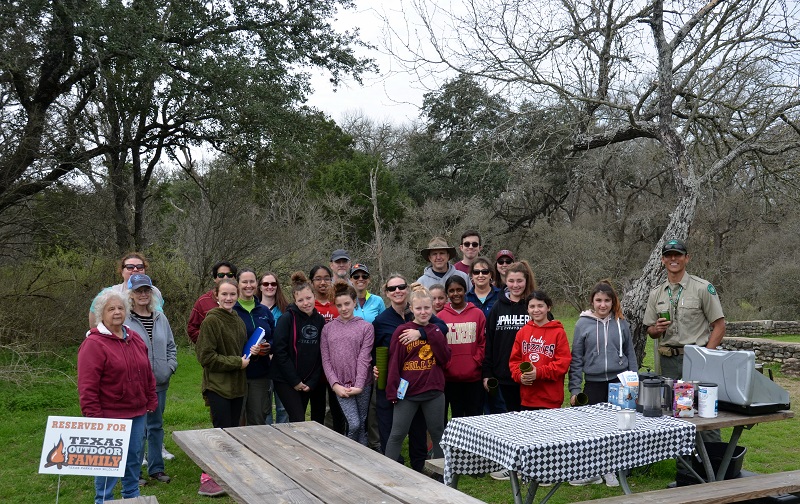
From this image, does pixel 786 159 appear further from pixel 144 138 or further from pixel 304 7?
pixel 144 138

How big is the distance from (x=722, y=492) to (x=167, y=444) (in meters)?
5.15

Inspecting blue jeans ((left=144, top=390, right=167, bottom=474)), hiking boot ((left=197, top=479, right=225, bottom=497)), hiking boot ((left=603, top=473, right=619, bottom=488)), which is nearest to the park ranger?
hiking boot ((left=603, top=473, right=619, bottom=488))

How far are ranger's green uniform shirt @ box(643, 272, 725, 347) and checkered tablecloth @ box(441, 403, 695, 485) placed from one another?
1.63m

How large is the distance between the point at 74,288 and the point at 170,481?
659 centimetres

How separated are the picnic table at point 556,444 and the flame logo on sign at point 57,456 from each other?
2315 mm

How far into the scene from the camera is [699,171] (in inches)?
369

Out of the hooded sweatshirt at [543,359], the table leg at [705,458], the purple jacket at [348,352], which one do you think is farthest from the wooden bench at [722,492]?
the purple jacket at [348,352]

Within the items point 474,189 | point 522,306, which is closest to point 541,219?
point 474,189

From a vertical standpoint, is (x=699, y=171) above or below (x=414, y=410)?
above

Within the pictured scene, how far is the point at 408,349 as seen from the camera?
5457 millimetres

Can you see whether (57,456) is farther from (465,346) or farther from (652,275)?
(652,275)

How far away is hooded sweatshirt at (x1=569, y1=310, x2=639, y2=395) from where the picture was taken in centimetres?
564

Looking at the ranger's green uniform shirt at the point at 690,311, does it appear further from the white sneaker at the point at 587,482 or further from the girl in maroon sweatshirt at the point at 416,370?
the girl in maroon sweatshirt at the point at 416,370

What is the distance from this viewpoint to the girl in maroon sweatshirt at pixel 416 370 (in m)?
5.44
